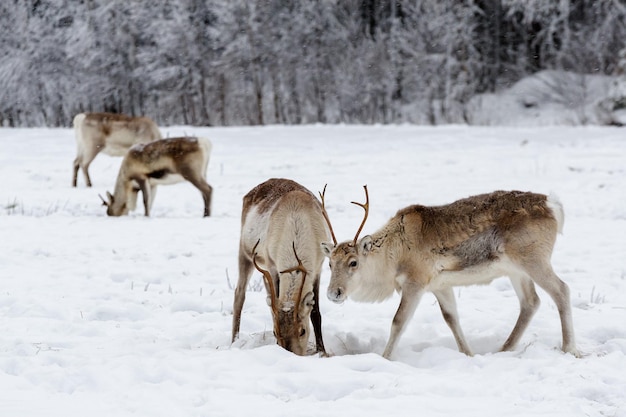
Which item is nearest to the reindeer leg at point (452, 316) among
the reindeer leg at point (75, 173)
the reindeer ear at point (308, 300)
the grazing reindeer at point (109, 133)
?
the reindeer ear at point (308, 300)

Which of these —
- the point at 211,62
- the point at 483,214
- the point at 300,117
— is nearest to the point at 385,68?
the point at 300,117

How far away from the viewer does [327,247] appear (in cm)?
537

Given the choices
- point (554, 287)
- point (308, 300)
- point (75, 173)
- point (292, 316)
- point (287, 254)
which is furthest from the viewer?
point (75, 173)

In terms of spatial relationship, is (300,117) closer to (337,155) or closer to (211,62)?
(211,62)

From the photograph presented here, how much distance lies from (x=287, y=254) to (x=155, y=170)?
7713mm

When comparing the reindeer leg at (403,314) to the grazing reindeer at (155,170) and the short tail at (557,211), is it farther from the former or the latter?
the grazing reindeer at (155,170)

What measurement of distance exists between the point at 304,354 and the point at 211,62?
35.8 meters

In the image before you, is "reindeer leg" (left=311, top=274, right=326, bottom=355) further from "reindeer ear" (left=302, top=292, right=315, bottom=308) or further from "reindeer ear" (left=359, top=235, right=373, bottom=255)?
"reindeer ear" (left=359, top=235, right=373, bottom=255)

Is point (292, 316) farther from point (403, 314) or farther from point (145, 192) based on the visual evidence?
point (145, 192)

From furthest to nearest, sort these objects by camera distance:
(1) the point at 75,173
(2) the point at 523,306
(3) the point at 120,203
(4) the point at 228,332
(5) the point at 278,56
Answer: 1. (5) the point at 278,56
2. (1) the point at 75,173
3. (3) the point at 120,203
4. (4) the point at 228,332
5. (2) the point at 523,306

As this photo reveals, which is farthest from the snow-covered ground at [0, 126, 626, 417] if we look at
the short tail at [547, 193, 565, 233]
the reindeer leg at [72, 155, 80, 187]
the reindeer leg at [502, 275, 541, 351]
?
the reindeer leg at [72, 155, 80, 187]

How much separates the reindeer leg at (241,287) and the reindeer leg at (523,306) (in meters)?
2.08

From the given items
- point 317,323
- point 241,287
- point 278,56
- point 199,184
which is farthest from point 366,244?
point 278,56

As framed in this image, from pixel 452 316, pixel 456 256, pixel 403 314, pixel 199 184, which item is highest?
pixel 456 256
